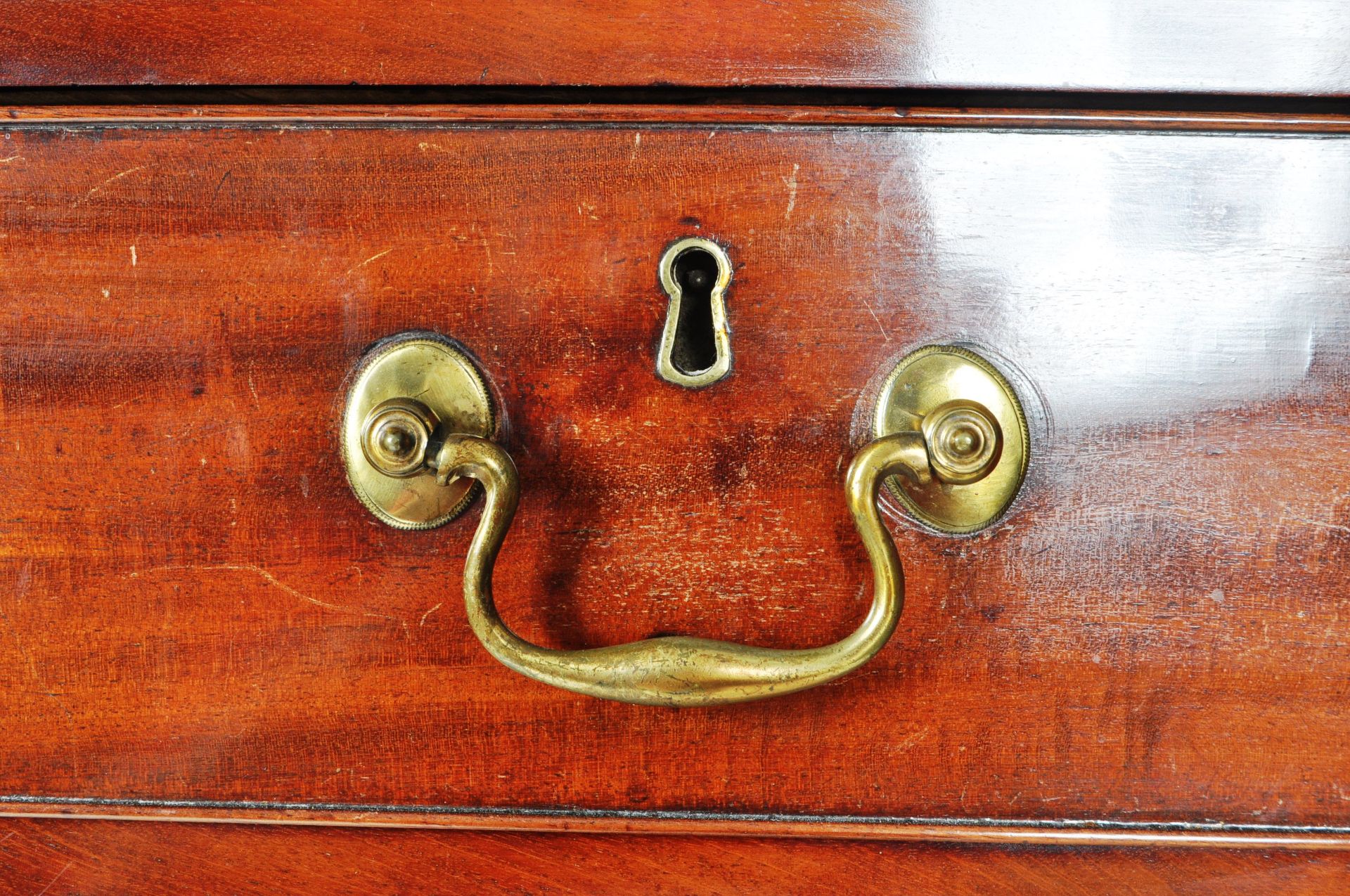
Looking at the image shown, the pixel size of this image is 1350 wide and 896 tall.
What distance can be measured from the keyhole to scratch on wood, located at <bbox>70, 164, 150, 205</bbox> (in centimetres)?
20

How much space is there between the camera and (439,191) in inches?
13.0

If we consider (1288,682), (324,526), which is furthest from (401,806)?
(1288,682)

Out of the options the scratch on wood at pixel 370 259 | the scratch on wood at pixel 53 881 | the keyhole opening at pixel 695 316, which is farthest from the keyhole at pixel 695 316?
the scratch on wood at pixel 53 881

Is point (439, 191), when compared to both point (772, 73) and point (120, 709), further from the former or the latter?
point (120, 709)

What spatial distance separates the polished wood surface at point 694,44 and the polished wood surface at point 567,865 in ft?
0.94

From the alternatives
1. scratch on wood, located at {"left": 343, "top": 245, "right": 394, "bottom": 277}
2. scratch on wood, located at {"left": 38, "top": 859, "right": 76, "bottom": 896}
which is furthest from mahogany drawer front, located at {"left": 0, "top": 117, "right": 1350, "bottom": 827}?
scratch on wood, located at {"left": 38, "top": 859, "right": 76, "bottom": 896}

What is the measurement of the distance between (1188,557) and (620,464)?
0.69ft

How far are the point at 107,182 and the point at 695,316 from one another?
22 centimetres

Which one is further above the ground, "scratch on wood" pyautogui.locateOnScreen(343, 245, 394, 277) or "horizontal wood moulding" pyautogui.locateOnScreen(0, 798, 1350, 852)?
"scratch on wood" pyautogui.locateOnScreen(343, 245, 394, 277)

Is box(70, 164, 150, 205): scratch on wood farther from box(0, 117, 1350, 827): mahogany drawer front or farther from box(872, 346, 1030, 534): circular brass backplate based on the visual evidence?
box(872, 346, 1030, 534): circular brass backplate

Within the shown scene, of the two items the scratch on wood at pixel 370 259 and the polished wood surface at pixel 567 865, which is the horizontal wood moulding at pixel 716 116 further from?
the polished wood surface at pixel 567 865

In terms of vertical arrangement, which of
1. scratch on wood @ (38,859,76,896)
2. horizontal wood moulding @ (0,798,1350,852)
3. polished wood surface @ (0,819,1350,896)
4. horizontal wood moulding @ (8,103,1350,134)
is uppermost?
horizontal wood moulding @ (8,103,1350,134)

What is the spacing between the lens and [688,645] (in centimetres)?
31

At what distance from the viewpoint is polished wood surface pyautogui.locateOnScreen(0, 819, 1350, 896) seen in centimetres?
35
